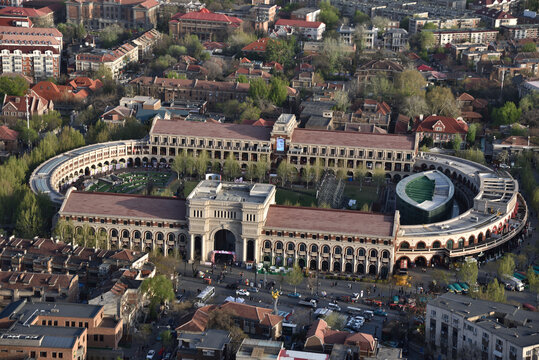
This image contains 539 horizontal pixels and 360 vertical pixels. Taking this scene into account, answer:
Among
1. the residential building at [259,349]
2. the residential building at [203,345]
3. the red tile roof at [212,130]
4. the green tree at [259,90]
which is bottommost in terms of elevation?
the residential building at [203,345]

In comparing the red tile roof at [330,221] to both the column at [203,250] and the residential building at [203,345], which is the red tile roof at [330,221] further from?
the residential building at [203,345]

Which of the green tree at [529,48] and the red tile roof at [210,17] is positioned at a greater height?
the red tile roof at [210,17]

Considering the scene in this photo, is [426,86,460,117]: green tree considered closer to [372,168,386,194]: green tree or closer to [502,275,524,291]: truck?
[372,168,386,194]: green tree

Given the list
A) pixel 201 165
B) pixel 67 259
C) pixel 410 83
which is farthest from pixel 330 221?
pixel 410 83

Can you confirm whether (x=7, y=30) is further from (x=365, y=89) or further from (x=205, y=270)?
(x=205, y=270)

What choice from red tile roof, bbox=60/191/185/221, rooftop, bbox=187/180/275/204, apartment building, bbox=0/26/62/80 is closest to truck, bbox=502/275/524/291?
rooftop, bbox=187/180/275/204

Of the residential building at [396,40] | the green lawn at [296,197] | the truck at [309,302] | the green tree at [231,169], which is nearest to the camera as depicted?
the truck at [309,302]

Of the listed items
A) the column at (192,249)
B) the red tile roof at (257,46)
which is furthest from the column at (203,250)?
the red tile roof at (257,46)

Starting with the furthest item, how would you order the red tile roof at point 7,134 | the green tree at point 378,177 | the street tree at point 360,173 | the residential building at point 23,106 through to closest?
1. the residential building at point 23,106
2. the red tile roof at point 7,134
3. the street tree at point 360,173
4. the green tree at point 378,177
